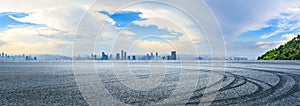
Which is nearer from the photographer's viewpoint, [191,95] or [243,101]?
[243,101]

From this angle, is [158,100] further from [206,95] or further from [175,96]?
[206,95]

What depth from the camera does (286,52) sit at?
6375cm

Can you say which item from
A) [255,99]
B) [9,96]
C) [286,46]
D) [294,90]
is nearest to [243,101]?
[255,99]

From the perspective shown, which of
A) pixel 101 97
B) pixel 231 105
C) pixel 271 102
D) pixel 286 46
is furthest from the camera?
pixel 286 46

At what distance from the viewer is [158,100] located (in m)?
7.27

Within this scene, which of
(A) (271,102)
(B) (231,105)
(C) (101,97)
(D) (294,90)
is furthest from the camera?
(D) (294,90)

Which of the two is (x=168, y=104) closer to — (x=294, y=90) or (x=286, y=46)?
(x=294, y=90)

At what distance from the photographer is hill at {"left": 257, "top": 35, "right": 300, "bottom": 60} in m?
59.4

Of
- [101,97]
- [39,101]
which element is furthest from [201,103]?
[39,101]

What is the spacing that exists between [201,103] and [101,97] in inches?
101

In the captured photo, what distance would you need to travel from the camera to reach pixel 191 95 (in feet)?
26.1

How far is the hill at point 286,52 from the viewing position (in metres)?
59.4

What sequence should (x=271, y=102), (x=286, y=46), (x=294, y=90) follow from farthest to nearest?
1. (x=286, y=46)
2. (x=294, y=90)
3. (x=271, y=102)

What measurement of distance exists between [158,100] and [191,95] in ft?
3.65
